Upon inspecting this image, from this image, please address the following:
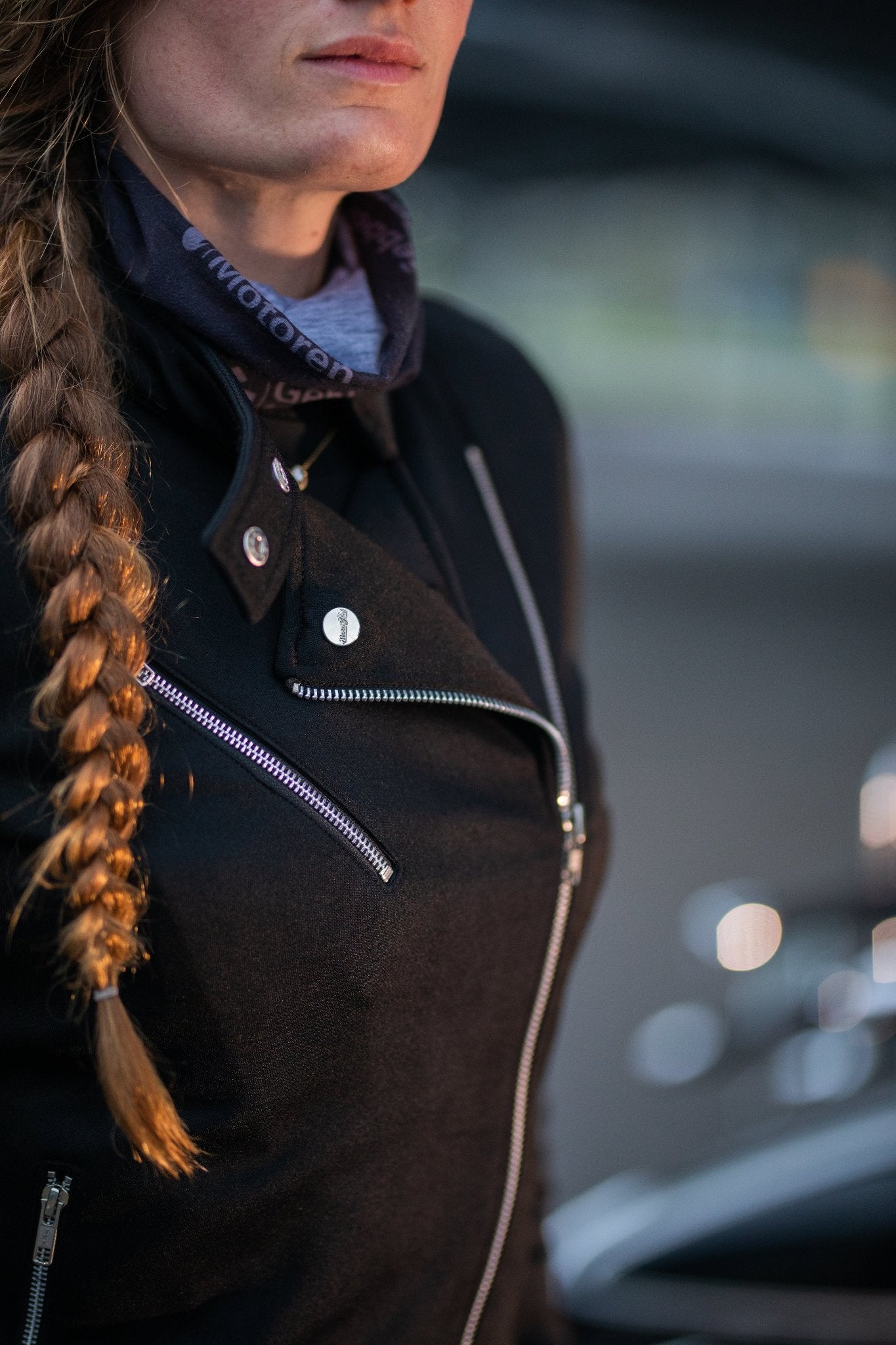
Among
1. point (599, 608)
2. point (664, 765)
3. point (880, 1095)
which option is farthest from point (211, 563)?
point (599, 608)

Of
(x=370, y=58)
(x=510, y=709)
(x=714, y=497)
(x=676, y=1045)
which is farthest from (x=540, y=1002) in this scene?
(x=714, y=497)

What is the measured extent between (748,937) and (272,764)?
1846 mm

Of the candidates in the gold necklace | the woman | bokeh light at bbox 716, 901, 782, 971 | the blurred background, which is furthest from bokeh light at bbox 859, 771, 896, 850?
the gold necklace

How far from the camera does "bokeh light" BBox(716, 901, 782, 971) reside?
2.45 metres

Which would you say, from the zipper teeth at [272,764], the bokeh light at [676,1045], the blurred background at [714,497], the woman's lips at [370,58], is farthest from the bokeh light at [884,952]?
the woman's lips at [370,58]

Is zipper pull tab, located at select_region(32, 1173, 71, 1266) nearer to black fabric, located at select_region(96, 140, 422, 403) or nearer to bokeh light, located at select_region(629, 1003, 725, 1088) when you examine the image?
black fabric, located at select_region(96, 140, 422, 403)

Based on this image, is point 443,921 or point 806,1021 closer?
point 443,921

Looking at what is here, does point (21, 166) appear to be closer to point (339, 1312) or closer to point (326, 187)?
point (326, 187)

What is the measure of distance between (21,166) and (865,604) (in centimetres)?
316

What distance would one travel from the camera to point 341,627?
0.95m

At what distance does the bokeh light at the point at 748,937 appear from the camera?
2.45 m

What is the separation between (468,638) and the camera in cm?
105

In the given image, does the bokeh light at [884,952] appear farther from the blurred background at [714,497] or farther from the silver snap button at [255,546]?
the silver snap button at [255,546]

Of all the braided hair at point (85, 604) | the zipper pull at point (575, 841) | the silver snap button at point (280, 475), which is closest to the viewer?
the braided hair at point (85, 604)
